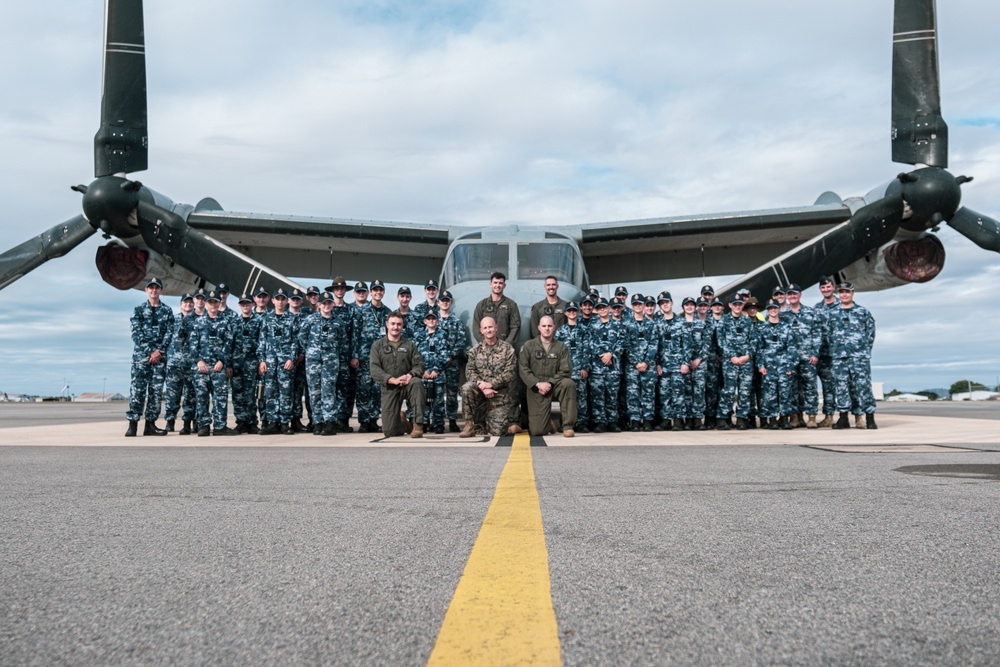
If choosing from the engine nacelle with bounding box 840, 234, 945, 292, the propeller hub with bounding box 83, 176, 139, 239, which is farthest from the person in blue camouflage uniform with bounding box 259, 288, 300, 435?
the engine nacelle with bounding box 840, 234, 945, 292

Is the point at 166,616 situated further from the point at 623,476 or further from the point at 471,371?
the point at 471,371

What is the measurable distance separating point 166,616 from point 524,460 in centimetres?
374

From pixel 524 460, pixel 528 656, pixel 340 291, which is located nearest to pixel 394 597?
pixel 528 656

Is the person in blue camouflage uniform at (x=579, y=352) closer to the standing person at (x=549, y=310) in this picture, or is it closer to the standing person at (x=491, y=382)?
the standing person at (x=549, y=310)

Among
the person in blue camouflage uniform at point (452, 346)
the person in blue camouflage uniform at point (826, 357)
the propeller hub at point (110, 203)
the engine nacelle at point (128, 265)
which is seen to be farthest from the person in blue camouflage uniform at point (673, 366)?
the engine nacelle at point (128, 265)

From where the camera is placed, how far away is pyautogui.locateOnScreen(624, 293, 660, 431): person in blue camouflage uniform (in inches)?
363

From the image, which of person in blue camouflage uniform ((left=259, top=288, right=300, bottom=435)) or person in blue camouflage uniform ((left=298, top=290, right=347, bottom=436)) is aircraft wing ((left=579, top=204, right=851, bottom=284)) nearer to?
person in blue camouflage uniform ((left=298, top=290, right=347, bottom=436))

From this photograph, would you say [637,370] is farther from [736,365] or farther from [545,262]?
[545,262]

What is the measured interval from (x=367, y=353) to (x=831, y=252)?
7.30m

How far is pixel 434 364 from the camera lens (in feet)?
29.4

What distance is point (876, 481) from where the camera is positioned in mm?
3664

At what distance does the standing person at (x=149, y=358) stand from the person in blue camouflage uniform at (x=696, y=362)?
21.1ft

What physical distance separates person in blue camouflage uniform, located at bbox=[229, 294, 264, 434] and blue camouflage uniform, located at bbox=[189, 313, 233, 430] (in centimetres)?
20

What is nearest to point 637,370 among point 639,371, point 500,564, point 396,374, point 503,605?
point 639,371
